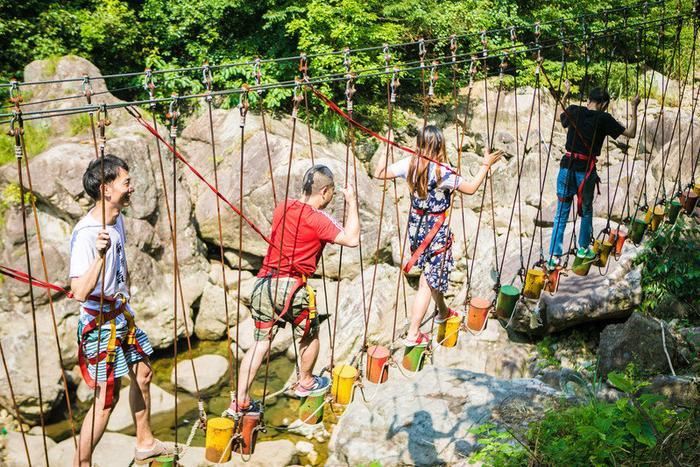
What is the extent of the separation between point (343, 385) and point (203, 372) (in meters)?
3.77

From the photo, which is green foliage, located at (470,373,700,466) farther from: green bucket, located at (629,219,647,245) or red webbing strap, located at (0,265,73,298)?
green bucket, located at (629,219,647,245)

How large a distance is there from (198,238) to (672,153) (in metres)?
6.49

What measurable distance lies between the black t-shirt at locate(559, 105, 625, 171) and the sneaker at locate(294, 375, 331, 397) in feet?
7.43

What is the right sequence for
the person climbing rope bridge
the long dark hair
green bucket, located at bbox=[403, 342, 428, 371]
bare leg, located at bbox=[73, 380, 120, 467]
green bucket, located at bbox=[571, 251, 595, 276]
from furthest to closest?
green bucket, located at bbox=[571, 251, 595, 276], green bucket, located at bbox=[403, 342, 428, 371], the long dark hair, bare leg, located at bbox=[73, 380, 120, 467], the person climbing rope bridge

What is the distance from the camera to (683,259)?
17.4 feet

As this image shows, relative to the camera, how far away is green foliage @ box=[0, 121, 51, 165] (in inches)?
277

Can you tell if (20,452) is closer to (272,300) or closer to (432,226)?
(272,300)

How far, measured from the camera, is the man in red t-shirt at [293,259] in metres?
2.84

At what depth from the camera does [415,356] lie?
139 inches

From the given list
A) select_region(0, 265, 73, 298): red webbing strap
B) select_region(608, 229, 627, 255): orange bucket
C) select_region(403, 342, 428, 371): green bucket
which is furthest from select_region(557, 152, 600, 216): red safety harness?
select_region(0, 265, 73, 298): red webbing strap

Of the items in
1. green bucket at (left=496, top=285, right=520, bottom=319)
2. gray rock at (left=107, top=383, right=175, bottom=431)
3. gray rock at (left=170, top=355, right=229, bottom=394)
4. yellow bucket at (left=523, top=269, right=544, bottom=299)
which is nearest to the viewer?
green bucket at (left=496, top=285, right=520, bottom=319)

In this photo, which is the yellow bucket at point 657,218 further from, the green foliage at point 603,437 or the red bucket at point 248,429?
the red bucket at point 248,429

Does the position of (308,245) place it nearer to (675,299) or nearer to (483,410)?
(483,410)

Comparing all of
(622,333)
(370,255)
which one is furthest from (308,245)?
(370,255)
